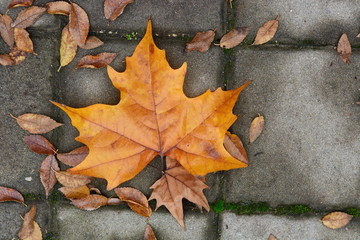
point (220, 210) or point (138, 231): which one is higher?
point (220, 210)

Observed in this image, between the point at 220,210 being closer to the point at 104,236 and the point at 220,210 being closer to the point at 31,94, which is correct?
the point at 104,236

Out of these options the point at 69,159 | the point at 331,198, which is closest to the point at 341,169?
the point at 331,198

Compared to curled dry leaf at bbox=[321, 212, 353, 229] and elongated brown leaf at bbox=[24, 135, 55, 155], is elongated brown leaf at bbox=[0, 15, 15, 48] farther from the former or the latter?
curled dry leaf at bbox=[321, 212, 353, 229]

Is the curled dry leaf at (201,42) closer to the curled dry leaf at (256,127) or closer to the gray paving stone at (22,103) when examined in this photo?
the curled dry leaf at (256,127)

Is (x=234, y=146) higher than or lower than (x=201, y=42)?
lower

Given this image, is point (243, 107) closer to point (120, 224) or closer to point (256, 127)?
point (256, 127)

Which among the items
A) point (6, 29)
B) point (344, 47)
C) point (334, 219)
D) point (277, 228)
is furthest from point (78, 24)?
point (334, 219)
